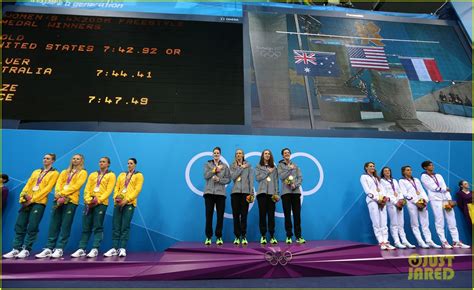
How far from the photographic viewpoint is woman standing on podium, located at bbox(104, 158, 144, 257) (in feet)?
14.3

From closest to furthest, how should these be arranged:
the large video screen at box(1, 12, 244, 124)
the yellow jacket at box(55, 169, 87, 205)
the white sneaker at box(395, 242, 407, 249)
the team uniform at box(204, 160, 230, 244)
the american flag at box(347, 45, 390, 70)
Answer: the yellow jacket at box(55, 169, 87, 205) < the team uniform at box(204, 160, 230, 244) < the white sneaker at box(395, 242, 407, 249) < the large video screen at box(1, 12, 244, 124) < the american flag at box(347, 45, 390, 70)

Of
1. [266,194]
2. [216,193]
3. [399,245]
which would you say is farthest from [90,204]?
[399,245]

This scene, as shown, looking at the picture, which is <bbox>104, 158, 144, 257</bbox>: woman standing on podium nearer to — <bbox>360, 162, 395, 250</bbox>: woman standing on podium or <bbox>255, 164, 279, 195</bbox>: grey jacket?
<bbox>255, 164, 279, 195</bbox>: grey jacket

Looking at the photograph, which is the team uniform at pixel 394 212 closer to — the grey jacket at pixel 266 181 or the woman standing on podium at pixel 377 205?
the woman standing on podium at pixel 377 205

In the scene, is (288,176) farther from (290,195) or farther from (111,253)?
(111,253)

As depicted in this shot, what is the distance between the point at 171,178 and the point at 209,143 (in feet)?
3.09

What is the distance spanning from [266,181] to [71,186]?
281cm

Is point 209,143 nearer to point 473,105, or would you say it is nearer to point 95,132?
A: point 95,132

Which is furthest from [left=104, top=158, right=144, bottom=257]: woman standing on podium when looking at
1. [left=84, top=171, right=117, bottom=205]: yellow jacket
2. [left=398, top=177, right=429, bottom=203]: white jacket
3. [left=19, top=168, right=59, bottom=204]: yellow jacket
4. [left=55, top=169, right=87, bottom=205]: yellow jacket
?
[left=398, top=177, right=429, bottom=203]: white jacket

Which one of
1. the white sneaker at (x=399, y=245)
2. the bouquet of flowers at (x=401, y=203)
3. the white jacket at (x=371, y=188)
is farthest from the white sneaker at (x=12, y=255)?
the bouquet of flowers at (x=401, y=203)

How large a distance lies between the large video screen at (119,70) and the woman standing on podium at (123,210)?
1.56 metres

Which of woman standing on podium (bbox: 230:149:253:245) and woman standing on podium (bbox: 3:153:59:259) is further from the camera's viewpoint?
woman standing on podium (bbox: 230:149:253:245)

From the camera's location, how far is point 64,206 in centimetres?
439

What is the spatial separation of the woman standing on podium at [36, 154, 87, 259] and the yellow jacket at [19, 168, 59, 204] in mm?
124
